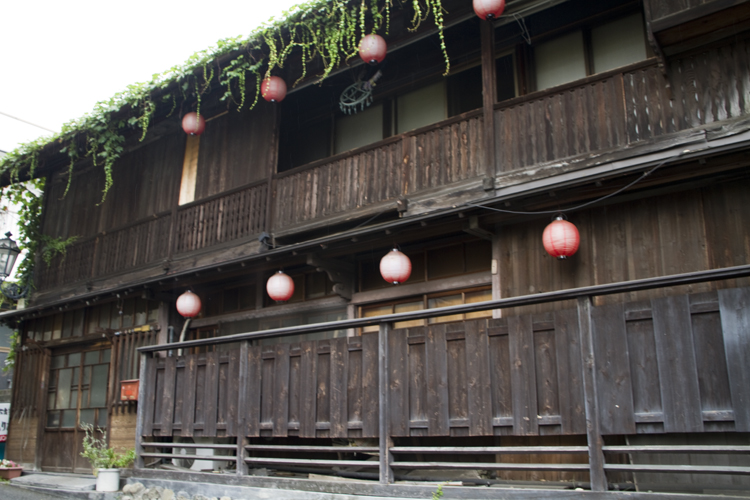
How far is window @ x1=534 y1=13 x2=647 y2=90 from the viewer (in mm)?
8984

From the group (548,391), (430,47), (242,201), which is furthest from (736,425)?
(242,201)

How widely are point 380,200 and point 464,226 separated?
1.68 meters

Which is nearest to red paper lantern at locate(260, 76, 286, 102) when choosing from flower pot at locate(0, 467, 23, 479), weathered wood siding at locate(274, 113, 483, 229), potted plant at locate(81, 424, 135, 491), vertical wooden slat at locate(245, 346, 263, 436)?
weathered wood siding at locate(274, 113, 483, 229)

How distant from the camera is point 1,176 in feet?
51.2

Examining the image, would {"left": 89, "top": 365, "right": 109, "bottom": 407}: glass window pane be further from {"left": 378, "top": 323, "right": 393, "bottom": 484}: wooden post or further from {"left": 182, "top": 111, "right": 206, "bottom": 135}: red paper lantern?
{"left": 378, "top": 323, "right": 393, "bottom": 484}: wooden post

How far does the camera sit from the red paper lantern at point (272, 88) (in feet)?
35.9

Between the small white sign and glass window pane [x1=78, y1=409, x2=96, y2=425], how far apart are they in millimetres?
3240

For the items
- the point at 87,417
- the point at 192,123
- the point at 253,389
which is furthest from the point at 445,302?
the point at 87,417

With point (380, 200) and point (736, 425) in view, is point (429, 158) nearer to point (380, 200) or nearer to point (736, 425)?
point (380, 200)

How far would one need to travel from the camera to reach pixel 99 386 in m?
13.4

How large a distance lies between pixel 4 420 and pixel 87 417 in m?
3.91

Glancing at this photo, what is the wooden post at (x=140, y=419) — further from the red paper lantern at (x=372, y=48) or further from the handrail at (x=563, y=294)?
the red paper lantern at (x=372, y=48)

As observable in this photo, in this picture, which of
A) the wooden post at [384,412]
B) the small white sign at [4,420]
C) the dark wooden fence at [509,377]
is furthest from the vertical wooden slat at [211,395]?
the small white sign at [4,420]

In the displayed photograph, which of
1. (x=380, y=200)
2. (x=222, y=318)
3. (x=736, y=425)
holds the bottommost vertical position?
(x=736, y=425)
